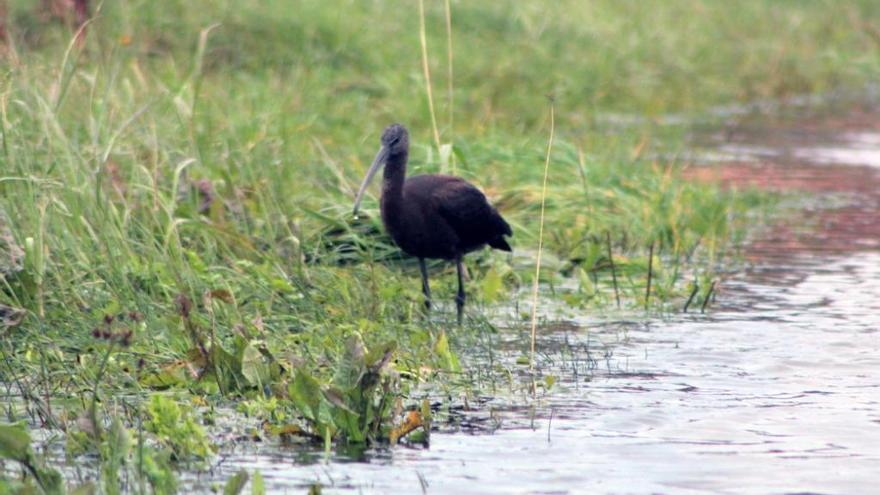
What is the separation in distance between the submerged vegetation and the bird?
7.9 inches

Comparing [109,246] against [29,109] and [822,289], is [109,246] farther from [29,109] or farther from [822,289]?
[822,289]

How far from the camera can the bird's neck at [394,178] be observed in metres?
7.56

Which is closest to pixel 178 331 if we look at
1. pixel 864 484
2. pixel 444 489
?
pixel 444 489

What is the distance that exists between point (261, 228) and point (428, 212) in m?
0.90

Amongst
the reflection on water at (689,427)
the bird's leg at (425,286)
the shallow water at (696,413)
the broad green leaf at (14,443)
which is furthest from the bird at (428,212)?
the broad green leaf at (14,443)

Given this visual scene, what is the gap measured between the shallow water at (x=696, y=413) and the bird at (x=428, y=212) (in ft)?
2.15

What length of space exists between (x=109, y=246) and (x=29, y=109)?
0.89m

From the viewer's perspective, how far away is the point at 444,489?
15.9 ft

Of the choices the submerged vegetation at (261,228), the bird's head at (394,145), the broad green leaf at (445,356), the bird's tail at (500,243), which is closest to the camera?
the submerged vegetation at (261,228)

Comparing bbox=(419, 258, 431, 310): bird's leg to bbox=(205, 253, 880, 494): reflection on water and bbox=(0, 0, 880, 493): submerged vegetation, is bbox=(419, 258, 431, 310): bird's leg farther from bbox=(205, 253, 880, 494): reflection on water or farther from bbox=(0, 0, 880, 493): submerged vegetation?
bbox=(205, 253, 880, 494): reflection on water

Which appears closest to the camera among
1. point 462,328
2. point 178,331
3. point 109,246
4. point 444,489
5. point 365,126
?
point 444,489

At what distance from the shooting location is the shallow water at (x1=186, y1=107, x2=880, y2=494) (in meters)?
4.98

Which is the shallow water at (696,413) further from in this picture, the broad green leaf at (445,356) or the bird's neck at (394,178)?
the bird's neck at (394,178)

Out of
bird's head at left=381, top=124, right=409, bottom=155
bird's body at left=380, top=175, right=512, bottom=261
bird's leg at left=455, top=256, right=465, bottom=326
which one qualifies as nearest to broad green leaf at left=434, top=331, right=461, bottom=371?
bird's leg at left=455, top=256, right=465, bottom=326
